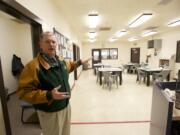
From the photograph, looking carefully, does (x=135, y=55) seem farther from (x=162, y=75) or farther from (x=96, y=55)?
(x=162, y=75)

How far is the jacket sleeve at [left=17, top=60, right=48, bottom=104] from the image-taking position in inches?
46.7

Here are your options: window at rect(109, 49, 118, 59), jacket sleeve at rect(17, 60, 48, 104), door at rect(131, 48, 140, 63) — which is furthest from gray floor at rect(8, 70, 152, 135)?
window at rect(109, 49, 118, 59)

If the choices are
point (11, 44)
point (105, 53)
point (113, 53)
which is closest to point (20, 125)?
point (11, 44)

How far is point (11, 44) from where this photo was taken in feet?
14.4

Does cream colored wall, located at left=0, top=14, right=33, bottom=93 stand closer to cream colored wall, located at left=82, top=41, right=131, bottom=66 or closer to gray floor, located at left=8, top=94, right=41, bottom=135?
gray floor, located at left=8, top=94, right=41, bottom=135

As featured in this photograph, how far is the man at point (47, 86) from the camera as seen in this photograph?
120 cm

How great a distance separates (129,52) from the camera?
13.7 meters

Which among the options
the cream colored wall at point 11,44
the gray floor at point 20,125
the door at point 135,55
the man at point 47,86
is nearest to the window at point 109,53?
the door at point 135,55

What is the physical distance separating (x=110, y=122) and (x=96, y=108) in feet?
2.62

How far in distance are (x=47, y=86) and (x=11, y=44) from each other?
3852mm

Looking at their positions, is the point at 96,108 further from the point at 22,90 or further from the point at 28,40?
the point at 28,40

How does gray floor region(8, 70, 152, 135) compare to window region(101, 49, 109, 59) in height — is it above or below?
below

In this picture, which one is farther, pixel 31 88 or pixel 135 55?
pixel 135 55

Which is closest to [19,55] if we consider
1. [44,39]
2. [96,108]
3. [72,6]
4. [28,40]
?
[28,40]
